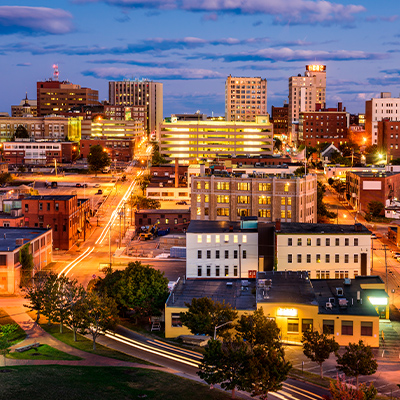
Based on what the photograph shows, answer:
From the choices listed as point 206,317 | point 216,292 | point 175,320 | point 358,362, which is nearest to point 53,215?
point 216,292

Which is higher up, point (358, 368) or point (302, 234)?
point (302, 234)

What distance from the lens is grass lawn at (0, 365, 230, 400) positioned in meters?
45.9

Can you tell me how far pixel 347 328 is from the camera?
2328 inches

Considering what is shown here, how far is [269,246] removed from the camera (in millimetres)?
80062

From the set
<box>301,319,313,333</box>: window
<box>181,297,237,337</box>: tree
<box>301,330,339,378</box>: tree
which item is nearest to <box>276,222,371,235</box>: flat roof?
<box>301,319,313,333</box>: window

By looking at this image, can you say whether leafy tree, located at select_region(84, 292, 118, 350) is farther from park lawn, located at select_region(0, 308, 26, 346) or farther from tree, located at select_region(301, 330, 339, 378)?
tree, located at select_region(301, 330, 339, 378)

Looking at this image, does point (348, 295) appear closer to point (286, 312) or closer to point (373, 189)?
point (286, 312)

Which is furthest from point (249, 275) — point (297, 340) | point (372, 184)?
point (372, 184)

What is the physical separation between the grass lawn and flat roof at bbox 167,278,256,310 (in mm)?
12129

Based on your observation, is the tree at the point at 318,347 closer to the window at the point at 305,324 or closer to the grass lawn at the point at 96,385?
the window at the point at 305,324

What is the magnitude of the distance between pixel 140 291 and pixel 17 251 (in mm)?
20972

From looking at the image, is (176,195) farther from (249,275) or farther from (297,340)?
(297,340)

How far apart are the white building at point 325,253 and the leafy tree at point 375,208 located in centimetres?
5181

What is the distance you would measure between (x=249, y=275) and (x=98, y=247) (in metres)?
33.7
